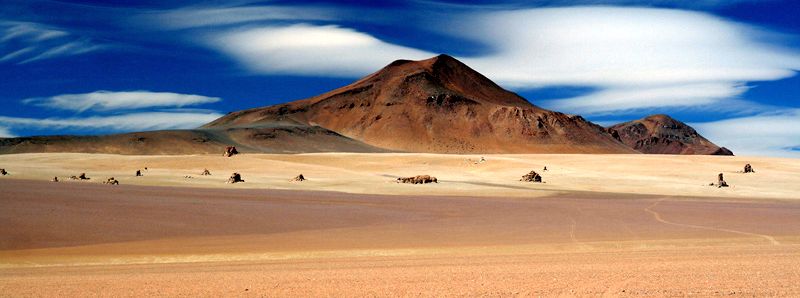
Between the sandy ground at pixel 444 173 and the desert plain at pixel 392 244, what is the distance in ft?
5.97

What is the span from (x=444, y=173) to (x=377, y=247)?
33.9 meters

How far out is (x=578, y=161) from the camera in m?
59.3

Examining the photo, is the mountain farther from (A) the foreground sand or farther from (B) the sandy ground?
(A) the foreground sand

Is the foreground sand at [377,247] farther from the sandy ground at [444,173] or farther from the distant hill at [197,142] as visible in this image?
the distant hill at [197,142]

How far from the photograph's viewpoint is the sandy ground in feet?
106

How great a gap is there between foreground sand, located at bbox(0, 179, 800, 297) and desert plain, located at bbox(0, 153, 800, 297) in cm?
3

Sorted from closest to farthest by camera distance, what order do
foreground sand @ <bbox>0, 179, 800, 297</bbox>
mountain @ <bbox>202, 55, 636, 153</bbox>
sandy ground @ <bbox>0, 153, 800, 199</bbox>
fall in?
foreground sand @ <bbox>0, 179, 800, 297</bbox> → sandy ground @ <bbox>0, 153, 800, 199</bbox> → mountain @ <bbox>202, 55, 636, 153</bbox>

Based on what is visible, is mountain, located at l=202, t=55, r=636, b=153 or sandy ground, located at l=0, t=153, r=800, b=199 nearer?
sandy ground, located at l=0, t=153, r=800, b=199

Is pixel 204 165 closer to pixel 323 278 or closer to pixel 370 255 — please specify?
pixel 370 255

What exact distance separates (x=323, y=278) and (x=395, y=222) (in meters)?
8.82

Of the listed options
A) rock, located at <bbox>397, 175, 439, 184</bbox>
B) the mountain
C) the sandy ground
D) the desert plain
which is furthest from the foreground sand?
the mountain

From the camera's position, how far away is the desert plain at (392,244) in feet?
27.7

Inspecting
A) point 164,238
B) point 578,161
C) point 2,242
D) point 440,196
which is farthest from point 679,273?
point 578,161

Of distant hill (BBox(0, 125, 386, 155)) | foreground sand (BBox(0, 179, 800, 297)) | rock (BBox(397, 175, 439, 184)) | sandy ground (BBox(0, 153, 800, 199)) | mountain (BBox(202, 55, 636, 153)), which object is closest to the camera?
foreground sand (BBox(0, 179, 800, 297))
